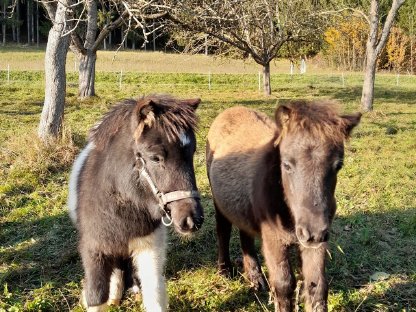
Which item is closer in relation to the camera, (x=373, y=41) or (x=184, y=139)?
(x=184, y=139)

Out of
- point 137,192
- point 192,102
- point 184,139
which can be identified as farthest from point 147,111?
point 137,192

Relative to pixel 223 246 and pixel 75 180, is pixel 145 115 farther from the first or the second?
pixel 223 246

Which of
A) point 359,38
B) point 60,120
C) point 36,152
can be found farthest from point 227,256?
point 359,38

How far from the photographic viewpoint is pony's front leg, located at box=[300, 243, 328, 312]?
341cm

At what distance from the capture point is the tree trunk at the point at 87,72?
1645cm

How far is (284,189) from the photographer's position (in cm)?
332

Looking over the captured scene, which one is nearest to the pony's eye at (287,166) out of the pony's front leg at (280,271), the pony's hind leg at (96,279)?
the pony's front leg at (280,271)

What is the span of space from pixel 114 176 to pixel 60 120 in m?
5.58

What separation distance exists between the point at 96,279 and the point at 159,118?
4.60ft

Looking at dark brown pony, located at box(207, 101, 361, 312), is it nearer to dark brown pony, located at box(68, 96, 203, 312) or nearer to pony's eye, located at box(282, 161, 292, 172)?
pony's eye, located at box(282, 161, 292, 172)

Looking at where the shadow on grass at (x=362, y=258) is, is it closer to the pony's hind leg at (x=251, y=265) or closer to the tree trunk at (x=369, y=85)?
the pony's hind leg at (x=251, y=265)

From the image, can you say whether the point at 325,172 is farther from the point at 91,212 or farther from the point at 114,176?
the point at 91,212

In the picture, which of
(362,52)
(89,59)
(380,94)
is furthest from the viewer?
(362,52)

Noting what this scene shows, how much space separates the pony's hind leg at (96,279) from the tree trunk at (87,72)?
14.1 meters
